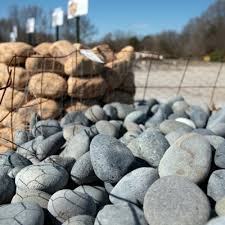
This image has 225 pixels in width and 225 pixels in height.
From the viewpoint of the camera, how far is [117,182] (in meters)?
2.68

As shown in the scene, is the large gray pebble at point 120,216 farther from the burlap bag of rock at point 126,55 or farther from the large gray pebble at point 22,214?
the burlap bag of rock at point 126,55

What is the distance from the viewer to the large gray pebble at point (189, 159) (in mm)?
2477

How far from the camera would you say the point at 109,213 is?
2.16m

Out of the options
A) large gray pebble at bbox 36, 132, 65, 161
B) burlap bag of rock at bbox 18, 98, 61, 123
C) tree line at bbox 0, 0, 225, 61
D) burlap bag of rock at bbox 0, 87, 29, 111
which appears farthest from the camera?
tree line at bbox 0, 0, 225, 61

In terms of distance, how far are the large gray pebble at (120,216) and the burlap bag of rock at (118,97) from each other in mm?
3274

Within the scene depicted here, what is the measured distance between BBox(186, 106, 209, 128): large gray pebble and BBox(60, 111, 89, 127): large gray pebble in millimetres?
1192

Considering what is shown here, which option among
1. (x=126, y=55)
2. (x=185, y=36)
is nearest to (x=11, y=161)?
(x=126, y=55)

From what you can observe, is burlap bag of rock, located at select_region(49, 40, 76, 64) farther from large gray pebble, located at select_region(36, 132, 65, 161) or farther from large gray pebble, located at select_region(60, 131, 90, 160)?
large gray pebble, located at select_region(60, 131, 90, 160)

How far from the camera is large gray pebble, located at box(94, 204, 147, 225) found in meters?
2.11

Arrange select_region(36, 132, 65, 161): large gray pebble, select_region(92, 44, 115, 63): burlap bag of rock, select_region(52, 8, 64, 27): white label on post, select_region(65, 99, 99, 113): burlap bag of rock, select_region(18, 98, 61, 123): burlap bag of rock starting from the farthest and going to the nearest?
select_region(52, 8, 64, 27): white label on post, select_region(92, 44, 115, 63): burlap bag of rock, select_region(65, 99, 99, 113): burlap bag of rock, select_region(18, 98, 61, 123): burlap bag of rock, select_region(36, 132, 65, 161): large gray pebble

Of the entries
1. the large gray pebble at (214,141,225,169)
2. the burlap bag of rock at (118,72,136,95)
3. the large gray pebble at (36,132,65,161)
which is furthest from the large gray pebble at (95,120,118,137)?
the burlap bag of rock at (118,72,136,95)

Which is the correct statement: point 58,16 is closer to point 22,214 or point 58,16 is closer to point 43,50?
point 43,50

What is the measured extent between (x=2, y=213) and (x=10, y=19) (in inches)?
1363

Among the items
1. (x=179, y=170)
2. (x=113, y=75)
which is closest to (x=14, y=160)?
(x=179, y=170)
